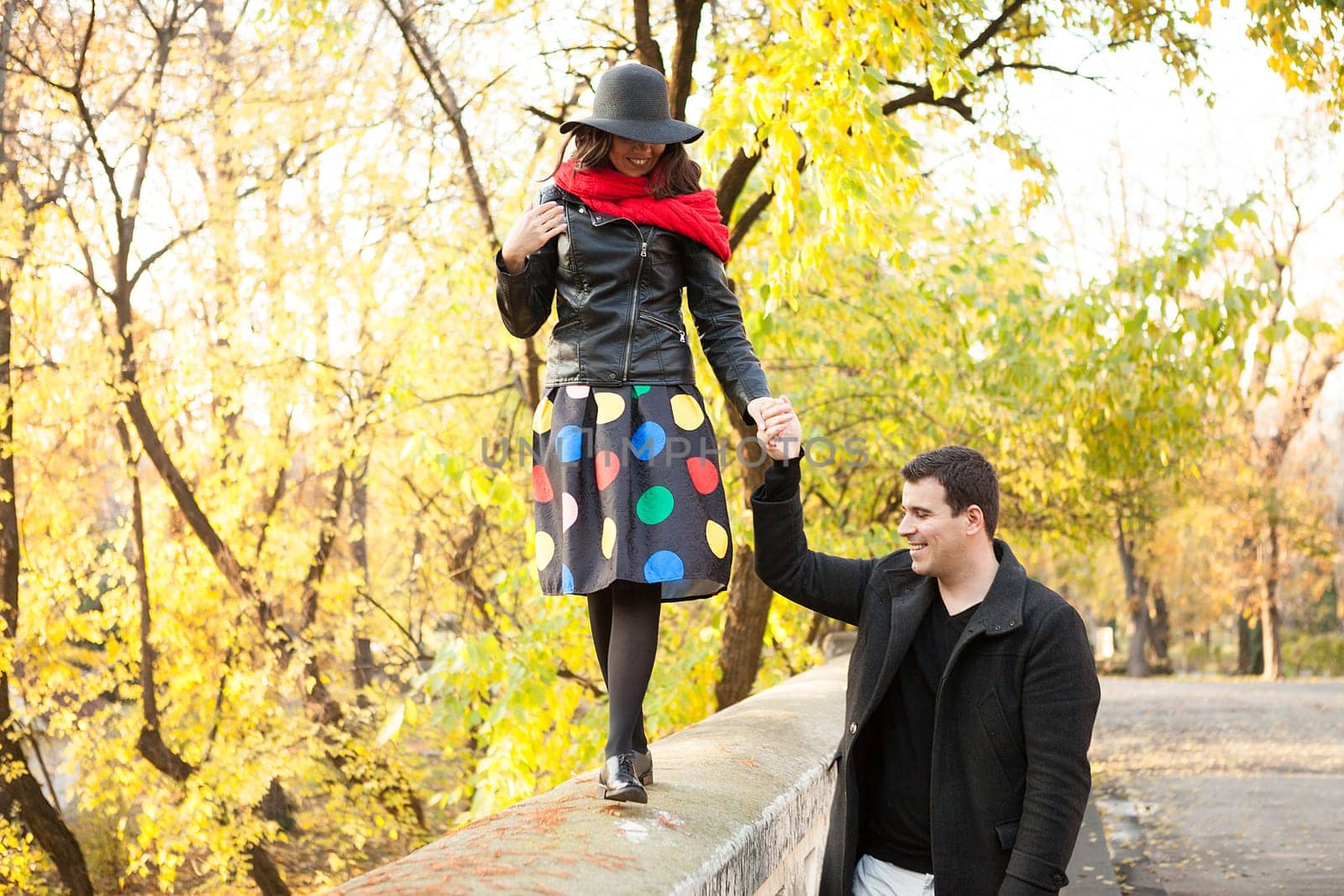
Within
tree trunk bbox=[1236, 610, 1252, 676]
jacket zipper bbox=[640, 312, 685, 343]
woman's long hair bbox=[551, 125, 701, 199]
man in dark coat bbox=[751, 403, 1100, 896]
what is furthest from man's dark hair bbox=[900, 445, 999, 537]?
tree trunk bbox=[1236, 610, 1252, 676]

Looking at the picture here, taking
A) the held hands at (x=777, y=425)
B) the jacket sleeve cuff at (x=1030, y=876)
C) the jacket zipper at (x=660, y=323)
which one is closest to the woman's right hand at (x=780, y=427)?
the held hands at (x=777, y=425)

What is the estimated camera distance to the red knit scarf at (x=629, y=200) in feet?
9.48

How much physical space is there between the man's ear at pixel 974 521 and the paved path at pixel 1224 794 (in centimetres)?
471

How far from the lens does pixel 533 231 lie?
2.84 metres

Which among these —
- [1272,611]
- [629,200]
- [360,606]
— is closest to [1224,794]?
[360,606]

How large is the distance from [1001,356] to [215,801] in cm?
734

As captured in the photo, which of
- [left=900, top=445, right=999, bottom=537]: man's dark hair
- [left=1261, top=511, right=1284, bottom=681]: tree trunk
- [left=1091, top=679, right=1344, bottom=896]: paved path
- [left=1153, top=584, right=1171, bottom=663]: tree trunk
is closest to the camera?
[left=900, top=445, right=999, bottom=537]: man's dark hair

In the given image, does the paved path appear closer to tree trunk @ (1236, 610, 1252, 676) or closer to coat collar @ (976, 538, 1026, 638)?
coat collar @ (976, 538, 1026, 638)

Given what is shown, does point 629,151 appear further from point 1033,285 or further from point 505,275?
point 1033,285

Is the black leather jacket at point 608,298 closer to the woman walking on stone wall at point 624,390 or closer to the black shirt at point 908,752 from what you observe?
the woman walking on stone wall at point 624,390

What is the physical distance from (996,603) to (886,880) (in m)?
0.69

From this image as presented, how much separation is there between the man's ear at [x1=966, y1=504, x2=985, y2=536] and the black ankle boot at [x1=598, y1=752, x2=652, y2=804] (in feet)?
3.00

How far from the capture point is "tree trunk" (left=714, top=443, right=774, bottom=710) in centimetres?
738

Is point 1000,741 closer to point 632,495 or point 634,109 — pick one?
point 632,495
